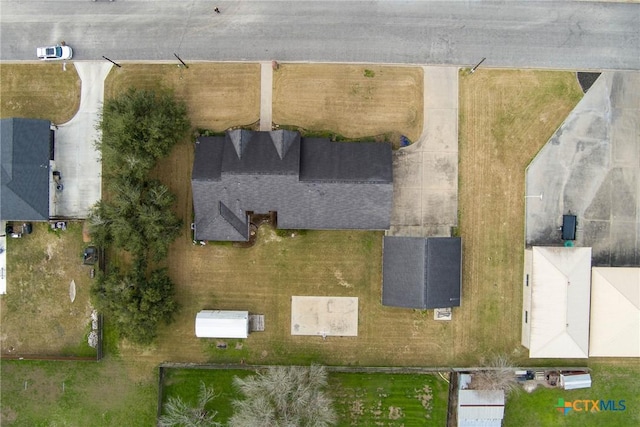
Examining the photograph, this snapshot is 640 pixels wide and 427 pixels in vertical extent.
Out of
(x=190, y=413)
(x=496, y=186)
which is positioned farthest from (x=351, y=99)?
(x=190, y=413)

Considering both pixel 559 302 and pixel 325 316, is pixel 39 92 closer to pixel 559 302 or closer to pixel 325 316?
pixel 325 316

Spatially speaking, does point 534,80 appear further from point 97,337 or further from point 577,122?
point 97,337

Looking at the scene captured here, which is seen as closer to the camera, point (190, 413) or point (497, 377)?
point (190, 413)

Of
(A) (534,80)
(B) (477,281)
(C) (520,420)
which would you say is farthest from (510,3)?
(C) (520,420)

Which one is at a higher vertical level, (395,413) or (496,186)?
(496,186)

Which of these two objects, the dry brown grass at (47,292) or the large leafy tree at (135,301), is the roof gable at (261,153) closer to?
the large leafy tree at (135,301)

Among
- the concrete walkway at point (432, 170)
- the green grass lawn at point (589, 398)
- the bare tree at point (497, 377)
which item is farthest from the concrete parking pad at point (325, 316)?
the green grass lawn at point (589, 398)
